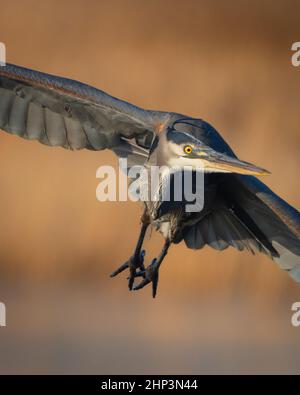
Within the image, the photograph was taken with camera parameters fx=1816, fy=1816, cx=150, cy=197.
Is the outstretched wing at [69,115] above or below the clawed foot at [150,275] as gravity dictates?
above

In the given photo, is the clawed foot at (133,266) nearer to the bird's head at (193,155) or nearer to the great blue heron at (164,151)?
→ the great blue heron at (164,151)

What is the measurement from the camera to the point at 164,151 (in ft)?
17.9

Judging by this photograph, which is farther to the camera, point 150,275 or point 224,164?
point 150,275

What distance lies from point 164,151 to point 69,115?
40cm

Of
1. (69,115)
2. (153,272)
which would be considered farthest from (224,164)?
(69,115)

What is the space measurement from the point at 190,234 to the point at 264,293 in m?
2.05

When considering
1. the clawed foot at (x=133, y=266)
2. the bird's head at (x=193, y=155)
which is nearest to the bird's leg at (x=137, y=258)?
the clawed foot at (x=133, y=266)

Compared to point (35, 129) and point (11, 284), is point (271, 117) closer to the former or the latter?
point (11, 284)

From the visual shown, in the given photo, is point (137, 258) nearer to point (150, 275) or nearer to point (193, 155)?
point (150, 275)

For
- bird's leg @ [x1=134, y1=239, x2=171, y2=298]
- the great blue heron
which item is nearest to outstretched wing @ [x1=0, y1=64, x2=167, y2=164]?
the great blue heron

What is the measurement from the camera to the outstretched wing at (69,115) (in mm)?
5520

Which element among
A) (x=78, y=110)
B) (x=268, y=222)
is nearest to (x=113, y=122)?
(x=78, y=110)

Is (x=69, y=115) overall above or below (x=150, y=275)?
above

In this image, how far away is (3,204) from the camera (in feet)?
26.3
